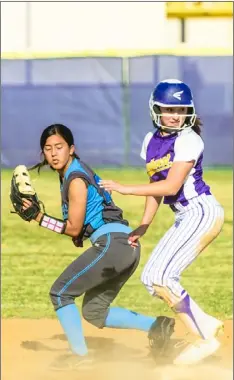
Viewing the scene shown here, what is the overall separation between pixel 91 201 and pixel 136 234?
0.27 m

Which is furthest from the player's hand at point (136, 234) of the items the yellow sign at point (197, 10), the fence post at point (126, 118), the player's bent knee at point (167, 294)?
the yellow sign at point (197, 10)

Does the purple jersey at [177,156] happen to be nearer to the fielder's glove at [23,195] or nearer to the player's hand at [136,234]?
the player's hand at [136,234]

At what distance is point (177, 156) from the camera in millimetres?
4484

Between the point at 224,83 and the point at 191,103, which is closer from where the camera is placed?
the point at 191,103

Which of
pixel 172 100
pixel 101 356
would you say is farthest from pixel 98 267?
pixel 172 100

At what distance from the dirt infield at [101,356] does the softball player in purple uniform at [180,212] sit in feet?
0.54

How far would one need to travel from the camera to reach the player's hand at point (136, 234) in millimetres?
4727

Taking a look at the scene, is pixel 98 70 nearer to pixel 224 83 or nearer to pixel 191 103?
pixel 224 83

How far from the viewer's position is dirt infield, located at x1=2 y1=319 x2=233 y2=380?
187 inches

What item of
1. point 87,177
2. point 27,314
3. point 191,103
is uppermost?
point 191,103

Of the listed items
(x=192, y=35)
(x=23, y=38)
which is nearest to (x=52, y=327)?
(x=23, y=38)

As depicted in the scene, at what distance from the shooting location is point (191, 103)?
4.63 m

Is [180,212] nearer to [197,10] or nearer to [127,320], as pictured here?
[127,320]

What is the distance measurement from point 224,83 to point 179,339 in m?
12.1
